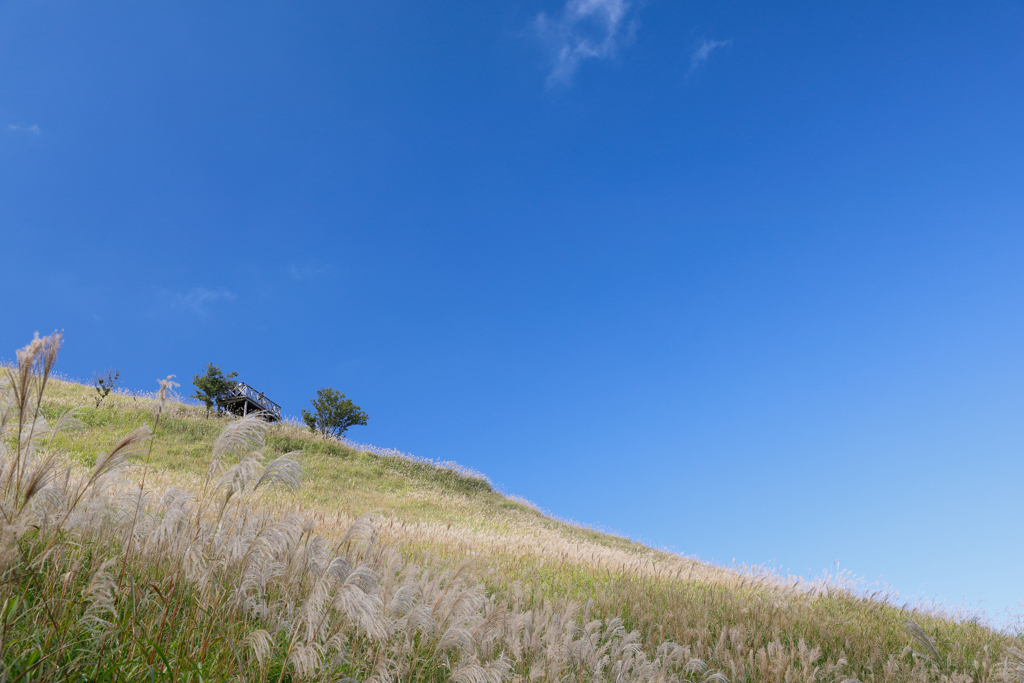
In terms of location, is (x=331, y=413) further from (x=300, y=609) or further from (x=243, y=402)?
(x=300, y=609)

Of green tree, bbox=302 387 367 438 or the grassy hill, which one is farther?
green tree, bbox=302 387 367 438

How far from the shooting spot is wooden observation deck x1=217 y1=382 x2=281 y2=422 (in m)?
36.2

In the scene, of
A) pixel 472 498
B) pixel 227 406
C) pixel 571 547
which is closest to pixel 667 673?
pixel 571 547

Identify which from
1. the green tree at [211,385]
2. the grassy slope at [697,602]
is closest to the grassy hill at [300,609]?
the grassy slope at [697,602]

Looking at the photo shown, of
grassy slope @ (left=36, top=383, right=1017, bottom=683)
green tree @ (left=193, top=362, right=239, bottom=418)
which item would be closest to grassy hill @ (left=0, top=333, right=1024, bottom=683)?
grassy slope @ (left=36, top=383, right=1017, bottom=683)

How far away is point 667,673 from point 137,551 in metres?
4.83

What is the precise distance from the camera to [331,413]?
126 ft

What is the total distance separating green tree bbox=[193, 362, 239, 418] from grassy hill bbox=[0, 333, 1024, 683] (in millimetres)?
29337

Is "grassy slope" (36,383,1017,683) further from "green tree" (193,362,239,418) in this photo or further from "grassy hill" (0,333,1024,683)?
"green tree" (193,362,239,418)

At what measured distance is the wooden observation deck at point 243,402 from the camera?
36.2 m

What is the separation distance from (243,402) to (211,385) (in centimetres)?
275

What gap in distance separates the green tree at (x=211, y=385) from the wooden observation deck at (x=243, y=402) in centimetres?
57

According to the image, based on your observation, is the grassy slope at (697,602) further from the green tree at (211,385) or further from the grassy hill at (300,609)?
the green tree at (211,385)

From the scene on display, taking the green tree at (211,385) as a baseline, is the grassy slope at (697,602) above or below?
below
